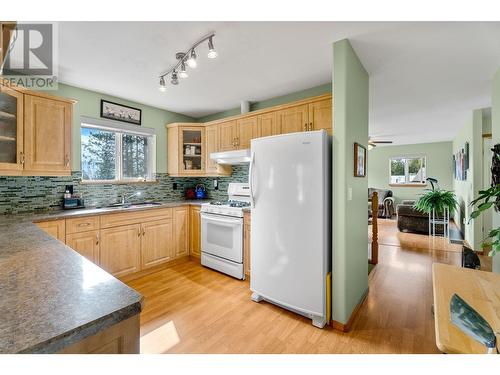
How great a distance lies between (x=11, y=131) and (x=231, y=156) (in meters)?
2.20

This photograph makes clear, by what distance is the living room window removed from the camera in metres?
7.65

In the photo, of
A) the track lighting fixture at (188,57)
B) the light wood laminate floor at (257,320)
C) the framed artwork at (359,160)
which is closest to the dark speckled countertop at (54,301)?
the light wood laminate floor at (257,320)

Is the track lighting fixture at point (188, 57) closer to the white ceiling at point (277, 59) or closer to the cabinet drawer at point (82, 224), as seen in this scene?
the white ceiling at point (277, 59)

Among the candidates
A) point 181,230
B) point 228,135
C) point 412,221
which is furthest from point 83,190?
point 412,221

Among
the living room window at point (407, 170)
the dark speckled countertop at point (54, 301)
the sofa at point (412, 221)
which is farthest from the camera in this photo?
the living room window at point (407, 170)

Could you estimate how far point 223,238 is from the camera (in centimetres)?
301

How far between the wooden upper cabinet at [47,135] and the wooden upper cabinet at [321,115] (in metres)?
2.63

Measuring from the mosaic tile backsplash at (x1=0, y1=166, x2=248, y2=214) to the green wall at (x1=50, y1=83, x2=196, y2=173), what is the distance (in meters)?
0.24

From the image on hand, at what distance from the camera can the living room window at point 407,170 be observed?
7.65 metres

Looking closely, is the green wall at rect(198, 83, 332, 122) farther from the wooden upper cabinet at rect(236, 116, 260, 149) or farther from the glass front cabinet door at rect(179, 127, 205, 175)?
the glass front cabinet door at rect(179, 127, 205, 175)

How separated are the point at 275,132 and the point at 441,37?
65.4 inches

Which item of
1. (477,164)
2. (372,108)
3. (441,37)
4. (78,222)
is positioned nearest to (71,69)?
(78,222)

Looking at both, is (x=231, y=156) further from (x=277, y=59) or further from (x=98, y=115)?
(x=98, y=115)
